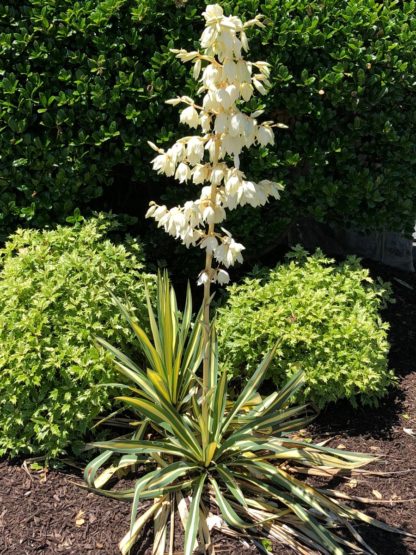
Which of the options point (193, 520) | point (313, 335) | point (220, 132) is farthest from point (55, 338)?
point (220, 132)

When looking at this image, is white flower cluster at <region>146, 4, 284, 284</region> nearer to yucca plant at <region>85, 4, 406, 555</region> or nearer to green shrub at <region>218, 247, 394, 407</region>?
yucca plant at <region>85, 4, 406, 555</region>

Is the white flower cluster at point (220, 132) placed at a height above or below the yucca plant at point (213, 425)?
above

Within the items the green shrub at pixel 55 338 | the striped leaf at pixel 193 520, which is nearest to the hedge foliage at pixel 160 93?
the green shrub at pixel 55 338

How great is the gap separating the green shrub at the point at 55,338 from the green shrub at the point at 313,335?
0.61 metres

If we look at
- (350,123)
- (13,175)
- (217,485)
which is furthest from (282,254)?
(217,485)

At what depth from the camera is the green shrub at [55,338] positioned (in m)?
3.36

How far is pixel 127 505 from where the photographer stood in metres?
3.19

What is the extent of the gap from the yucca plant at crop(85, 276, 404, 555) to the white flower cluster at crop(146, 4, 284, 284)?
0.72 metres

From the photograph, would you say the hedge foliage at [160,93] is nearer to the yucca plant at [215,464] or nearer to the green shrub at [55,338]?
the green shrub at [55,338]

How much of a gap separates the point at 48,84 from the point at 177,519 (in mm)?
2649

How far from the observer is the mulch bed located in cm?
301

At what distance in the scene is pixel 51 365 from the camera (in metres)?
3.37

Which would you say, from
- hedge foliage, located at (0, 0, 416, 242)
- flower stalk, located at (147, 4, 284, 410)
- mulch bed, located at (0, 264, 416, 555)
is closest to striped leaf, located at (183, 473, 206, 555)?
mulch bed, located at (0, 264, 416, 555)

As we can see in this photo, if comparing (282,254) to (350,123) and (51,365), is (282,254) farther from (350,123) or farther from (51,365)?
(51,365)
